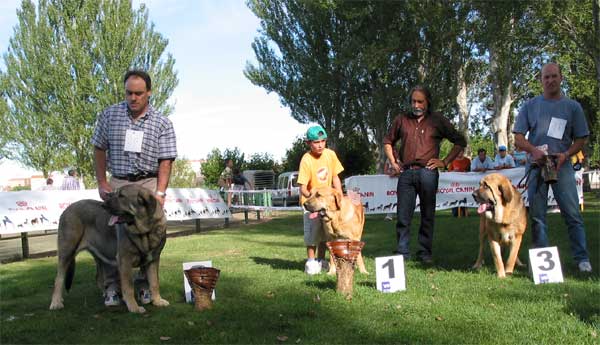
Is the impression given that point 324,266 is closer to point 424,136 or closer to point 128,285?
point 424,136

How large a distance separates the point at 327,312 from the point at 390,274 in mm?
950

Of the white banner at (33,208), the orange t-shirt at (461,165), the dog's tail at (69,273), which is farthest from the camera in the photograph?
the orange t-shirt at (461,165)

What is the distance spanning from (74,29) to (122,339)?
30341 mm

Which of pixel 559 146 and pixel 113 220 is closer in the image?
pixel 113 220

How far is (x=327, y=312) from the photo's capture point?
4.30 meters

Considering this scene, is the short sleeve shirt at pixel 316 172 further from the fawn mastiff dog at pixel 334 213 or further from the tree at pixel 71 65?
the tree at pixel 71 65

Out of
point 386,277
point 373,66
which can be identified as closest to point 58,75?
point 373,66

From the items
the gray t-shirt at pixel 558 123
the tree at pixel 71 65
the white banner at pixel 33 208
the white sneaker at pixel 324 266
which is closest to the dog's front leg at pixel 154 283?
the white sneaker at pixel 324 266

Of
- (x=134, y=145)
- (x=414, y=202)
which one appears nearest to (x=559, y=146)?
(x=414, y=202)

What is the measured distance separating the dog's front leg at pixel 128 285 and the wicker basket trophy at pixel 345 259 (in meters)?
1.83

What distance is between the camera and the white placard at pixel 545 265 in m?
5.03

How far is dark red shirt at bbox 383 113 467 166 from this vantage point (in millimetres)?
6578

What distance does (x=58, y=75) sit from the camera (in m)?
29.9

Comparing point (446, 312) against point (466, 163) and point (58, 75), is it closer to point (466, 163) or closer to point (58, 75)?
point (466, 163)
